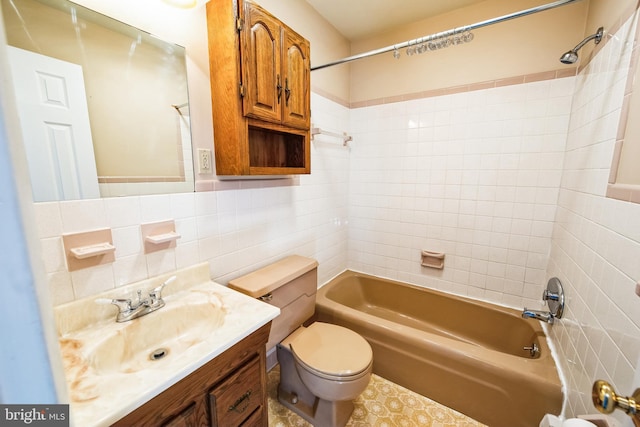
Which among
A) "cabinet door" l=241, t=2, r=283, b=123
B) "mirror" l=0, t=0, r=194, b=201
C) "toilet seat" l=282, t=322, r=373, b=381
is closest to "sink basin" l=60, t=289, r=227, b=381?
"mirror" l=0, t=0, r=194, b=201

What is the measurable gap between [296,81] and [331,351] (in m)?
1.50

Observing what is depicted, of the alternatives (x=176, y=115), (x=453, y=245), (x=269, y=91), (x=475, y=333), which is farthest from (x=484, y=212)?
(x=176, y=115)

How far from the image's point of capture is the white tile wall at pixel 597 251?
31.1 inches

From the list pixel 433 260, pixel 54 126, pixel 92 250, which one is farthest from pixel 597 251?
pixel 54 126

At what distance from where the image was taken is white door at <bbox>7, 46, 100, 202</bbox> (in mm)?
777

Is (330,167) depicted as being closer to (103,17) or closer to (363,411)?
(103,17)

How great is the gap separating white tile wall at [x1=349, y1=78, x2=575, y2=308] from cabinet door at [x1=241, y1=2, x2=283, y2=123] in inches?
48.8

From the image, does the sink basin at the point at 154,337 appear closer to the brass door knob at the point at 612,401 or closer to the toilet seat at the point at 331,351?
the toilet seat at the point at 331,351

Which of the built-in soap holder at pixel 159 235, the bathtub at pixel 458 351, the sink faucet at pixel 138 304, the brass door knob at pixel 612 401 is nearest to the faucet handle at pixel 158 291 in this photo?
the sink faucet at pixel 138 304

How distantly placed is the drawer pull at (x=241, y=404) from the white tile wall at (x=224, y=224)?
572 mm

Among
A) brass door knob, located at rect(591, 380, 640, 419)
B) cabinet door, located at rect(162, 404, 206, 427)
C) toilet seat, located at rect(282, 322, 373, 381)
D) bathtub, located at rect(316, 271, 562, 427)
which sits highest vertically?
brass door knob, located at rect(591, 380, 640, 419)

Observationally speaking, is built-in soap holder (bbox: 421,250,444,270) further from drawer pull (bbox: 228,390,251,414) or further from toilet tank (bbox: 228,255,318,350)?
drawer pull (bbox: 228,390,251,414)

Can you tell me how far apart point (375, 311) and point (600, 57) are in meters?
2.20

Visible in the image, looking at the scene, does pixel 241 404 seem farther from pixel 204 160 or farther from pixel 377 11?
pixel 377 11
